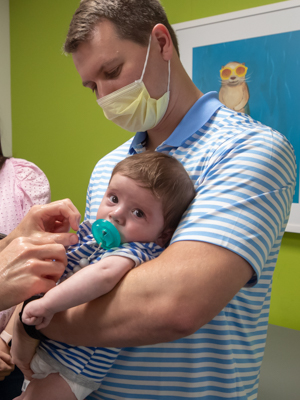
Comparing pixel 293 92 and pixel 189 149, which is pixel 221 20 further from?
pixel 189 149

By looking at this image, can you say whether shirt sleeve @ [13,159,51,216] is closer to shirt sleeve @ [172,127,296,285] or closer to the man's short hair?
the man's short hair

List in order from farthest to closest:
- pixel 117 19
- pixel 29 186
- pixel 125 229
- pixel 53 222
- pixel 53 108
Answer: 1. pixel 53 108
2. pixel 29 186
3. pixel 53 222
4. pixel 117 19
5. pixel 125 229

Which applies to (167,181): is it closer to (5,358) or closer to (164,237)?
(164,237)

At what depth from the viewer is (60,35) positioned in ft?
9.84

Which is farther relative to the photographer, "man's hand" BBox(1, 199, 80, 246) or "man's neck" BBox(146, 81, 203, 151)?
"man's neck" BBox(146, 81, 203, 151)

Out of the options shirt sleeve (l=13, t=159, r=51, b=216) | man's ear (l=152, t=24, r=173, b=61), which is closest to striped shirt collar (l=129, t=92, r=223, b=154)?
man's ear (l=152, t=24, r=173, b=61)

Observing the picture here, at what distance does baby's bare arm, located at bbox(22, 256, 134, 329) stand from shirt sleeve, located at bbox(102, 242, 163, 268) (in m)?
0.02

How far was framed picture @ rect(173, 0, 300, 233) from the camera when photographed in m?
1.93

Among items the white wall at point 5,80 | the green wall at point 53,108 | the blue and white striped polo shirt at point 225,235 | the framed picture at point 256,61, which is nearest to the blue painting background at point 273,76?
the framed picture at point 256,61

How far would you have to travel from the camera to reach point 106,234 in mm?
928

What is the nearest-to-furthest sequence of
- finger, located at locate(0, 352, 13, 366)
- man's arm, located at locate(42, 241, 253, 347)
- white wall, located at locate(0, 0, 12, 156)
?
man's arm, located at locate(42, 241, 253, 347) < finger, located at locate(0, 352, 13, 366) < white wall, located at locate(0, 0, 12, 156)

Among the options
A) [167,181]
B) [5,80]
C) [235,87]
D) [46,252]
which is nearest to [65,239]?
[46,252]

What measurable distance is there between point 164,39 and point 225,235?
2.15 ft

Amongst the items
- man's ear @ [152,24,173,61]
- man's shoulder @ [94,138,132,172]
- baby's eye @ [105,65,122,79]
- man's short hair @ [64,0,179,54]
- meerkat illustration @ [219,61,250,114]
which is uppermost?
man's short hair @ [64,0,179,54]
